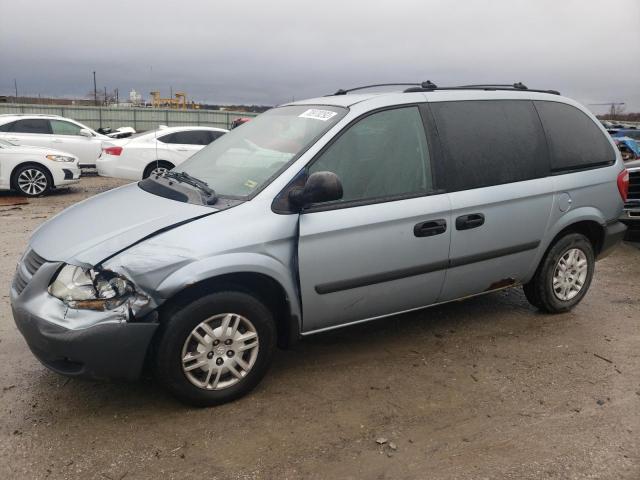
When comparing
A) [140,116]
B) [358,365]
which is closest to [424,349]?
[358,365]

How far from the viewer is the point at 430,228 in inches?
148

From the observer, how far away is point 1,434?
3.02 metres

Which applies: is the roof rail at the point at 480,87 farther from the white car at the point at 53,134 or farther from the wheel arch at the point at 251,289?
the white car at the point at 53,134

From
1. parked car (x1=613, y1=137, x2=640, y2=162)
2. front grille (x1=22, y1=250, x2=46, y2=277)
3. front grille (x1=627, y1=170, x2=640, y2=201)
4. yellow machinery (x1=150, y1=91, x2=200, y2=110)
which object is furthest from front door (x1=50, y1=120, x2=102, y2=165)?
yellow machinery (x1=150, y1=91, x2=200, y2=110)

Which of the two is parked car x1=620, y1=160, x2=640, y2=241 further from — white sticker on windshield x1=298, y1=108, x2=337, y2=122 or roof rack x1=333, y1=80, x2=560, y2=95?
white sticker on windshield x1=298, y1=108, x2=337, y2=122

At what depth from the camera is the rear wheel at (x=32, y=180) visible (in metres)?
10.9

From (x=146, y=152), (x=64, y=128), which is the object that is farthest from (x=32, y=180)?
(x=64, y=128)

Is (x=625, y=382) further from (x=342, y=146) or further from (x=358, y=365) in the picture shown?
(x=342, y=146)

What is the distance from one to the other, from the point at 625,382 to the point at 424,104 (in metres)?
2.26

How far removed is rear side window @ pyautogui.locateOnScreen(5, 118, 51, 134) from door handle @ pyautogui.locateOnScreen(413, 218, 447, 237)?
Result: 40.6ft

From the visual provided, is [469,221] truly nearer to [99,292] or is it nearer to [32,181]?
[99,292]

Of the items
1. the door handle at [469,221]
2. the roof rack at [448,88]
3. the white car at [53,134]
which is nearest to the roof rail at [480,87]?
the roof rack at [448,88]

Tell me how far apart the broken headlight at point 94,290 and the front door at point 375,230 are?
1006mm

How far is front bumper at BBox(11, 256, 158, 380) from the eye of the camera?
2.92 m
